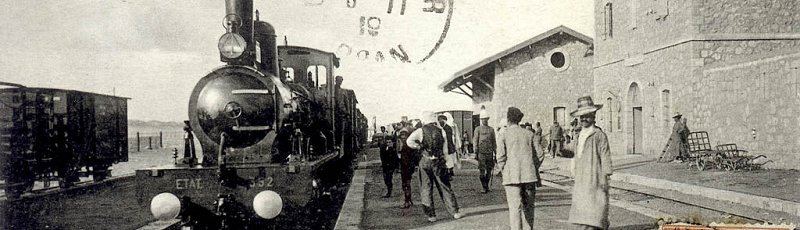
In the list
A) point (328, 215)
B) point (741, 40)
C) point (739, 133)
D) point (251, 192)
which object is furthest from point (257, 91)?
point (741, 40)

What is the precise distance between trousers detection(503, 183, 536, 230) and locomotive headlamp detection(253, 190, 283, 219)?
7.49 feet

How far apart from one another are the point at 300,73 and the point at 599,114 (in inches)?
489

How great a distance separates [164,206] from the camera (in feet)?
20.5

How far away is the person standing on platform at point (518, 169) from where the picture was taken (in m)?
6.15

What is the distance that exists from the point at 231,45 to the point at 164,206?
1.96 m

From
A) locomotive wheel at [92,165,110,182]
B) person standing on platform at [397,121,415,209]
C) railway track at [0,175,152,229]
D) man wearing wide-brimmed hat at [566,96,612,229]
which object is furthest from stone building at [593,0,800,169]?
locomotive wheel at [92,165,110,182]

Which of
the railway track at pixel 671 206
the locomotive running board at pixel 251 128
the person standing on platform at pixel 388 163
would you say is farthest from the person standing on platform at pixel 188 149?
the railway track at pixel 671 206

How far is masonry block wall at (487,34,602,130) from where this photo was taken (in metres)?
22.2

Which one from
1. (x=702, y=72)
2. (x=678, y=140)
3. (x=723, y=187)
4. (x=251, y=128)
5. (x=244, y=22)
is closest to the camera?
(x=251, y=128)

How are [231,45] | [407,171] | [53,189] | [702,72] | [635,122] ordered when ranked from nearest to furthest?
1. [231,45]
2. [407,171]
3. [53,189]
4. [702,72]
5. [635,122]

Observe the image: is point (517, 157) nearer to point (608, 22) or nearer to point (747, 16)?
point (747, 16)

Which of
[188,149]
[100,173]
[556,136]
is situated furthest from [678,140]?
[100,173]

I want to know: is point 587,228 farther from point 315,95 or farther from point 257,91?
point 315,95

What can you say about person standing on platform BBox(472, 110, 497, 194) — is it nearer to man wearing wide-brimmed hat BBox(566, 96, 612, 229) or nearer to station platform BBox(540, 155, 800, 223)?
station platform BBox(540, 155, 800, 223)
